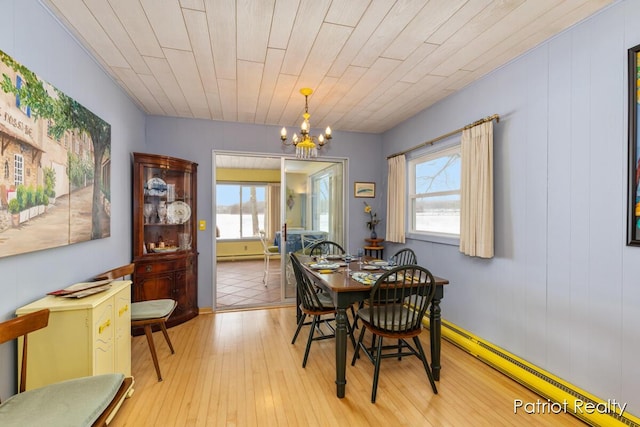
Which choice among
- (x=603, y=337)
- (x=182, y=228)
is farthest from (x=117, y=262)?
(x=603, y=337)

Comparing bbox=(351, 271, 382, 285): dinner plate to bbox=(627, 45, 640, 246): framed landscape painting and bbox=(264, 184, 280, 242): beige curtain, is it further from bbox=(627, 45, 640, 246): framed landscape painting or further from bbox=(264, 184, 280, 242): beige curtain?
bbox=(264, 184, 280, 242): beige curtain

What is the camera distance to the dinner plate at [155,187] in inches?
134

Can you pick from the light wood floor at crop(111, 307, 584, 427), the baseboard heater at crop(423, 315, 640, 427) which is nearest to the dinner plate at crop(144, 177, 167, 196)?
the light wood floor at crop(111, 307, 584, 427)

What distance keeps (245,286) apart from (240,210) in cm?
326

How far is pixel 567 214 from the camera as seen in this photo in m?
2.06

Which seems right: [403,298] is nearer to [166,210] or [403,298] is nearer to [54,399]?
[54,399]

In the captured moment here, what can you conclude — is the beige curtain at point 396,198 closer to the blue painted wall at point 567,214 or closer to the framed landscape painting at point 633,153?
the blue painted wall at point 567,214

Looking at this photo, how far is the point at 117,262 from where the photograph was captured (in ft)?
9.43

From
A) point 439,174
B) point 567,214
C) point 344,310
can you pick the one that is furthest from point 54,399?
point 439,174

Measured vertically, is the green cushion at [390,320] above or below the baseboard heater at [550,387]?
above

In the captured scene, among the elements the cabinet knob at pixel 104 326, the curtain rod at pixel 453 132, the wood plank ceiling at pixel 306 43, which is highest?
the wood plank ceiling at pixel 306 43

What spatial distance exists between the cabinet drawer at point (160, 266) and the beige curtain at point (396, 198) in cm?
280

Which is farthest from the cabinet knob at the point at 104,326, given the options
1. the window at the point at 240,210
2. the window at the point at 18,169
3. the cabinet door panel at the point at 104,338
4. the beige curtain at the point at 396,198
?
the window at the point at 240,210

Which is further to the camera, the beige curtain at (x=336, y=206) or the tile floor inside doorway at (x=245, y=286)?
the beige curtain at (x=336, y=206)
